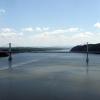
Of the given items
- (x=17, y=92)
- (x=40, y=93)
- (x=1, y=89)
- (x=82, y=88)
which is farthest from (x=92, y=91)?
(x=1, y=89)

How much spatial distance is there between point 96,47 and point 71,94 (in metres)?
88.9

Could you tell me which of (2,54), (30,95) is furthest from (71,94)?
(2,54)

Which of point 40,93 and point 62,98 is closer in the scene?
point 62,98

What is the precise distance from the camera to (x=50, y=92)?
567 inches

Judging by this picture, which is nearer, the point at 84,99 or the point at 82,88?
the point at 84,99

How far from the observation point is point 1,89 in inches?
598

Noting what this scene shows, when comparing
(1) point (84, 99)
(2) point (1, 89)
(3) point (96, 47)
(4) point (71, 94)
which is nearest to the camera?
(1) point (84, 99)

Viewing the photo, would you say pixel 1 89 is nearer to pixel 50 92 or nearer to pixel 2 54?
pixel 50 92

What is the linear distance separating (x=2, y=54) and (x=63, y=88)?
58.1 m

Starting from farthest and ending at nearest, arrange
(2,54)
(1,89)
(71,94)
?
(2,54) < (1,89) < (71,94)

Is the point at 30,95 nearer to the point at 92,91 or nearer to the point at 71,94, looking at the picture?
the point at 71,94

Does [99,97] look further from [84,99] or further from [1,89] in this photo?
[1,89]

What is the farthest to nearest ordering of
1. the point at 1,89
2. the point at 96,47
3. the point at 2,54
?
the point at 96,47
the point at 2,54
the point at 1,89

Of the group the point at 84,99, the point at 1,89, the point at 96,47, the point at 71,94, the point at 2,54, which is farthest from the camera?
the point at 96,47
